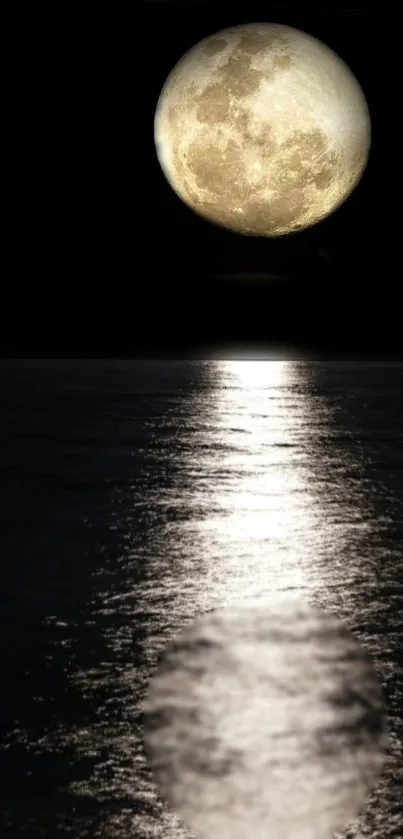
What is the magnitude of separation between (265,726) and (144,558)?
2.33m

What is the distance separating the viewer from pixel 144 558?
6.23 m

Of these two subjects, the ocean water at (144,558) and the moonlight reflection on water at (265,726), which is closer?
the moonlight reflection on water at (265,726)

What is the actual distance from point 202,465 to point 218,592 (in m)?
3.73

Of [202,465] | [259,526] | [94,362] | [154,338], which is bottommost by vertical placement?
[259,526]

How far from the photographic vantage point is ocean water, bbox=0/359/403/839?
11.6ft

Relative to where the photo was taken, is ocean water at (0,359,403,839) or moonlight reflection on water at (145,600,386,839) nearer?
moonlight reflection on water at (145,600,386,839)

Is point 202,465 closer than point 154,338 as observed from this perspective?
Yes

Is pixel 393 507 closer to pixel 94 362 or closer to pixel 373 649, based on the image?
pixel 373 649

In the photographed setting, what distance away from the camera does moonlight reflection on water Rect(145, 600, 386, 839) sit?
3342 millimetres

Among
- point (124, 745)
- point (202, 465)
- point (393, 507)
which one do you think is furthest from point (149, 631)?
point (202, 465)

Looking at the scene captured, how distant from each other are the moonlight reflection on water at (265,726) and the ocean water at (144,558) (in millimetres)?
60

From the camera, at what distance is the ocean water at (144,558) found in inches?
139

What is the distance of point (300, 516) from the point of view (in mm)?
Result: 7398

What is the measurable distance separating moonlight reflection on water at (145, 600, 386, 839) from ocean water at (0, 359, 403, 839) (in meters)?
0.06
